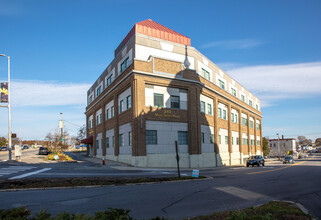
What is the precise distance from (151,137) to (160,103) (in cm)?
412

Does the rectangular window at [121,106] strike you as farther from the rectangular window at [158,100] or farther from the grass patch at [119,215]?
the grass patch at [119,215]

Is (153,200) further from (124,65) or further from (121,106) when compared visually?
(124,65)

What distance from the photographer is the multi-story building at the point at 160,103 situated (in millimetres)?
27891

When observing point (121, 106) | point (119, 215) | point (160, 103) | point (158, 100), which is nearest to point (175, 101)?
point (160, 103)

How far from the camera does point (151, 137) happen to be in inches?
1109

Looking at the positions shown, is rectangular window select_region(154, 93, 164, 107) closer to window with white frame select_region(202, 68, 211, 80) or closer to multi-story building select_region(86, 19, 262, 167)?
multi-story building select_region(86, 19, 262, 167)

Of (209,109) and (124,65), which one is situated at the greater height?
(124,65)

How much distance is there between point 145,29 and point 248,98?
3727 centimetres

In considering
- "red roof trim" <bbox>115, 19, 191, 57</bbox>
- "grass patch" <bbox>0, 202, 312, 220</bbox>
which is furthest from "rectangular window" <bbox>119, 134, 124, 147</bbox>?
"grass patch" <bbox>0, 202, 312, 220</bbox>

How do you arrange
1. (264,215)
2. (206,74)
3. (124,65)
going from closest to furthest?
(264,215)
(124,65)
(206,74)

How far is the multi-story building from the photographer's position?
27891 mm

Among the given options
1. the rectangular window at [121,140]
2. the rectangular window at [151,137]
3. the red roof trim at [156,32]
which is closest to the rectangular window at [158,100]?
the rectangular window at [151,137]

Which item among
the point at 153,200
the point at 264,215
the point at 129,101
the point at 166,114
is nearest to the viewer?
the point at 264,215

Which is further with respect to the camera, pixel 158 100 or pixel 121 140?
pixel 121 140
